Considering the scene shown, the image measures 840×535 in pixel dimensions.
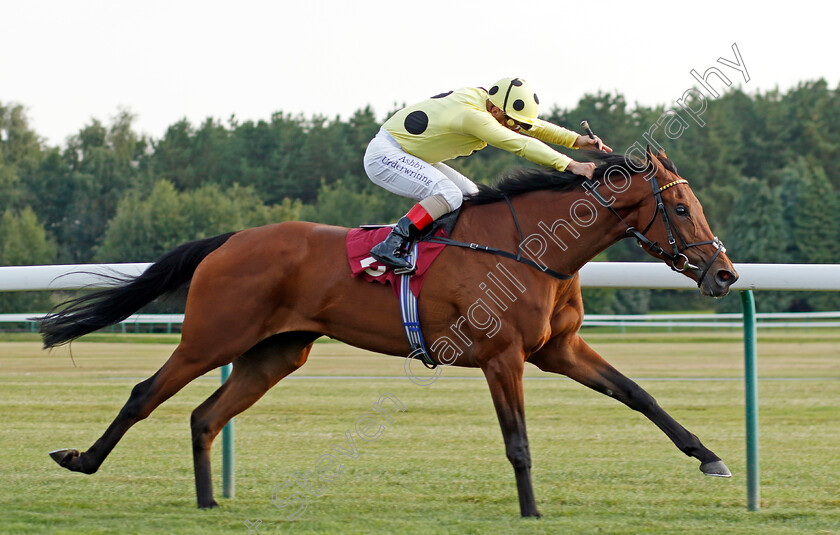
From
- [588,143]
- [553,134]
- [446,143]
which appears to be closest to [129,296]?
[446,143]

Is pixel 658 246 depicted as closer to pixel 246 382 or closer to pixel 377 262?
pixel 377 262

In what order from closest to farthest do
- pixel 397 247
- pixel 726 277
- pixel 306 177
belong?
1. pixel 726 277
2. pixel 397 247
3. pixel 306 177

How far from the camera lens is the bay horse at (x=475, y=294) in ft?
12.9

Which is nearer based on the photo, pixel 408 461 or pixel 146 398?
pixel 146 398

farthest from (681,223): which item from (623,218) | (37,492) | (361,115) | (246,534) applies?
(361,115)

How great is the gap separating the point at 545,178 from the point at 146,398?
204 centimetres

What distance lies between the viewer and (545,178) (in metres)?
4.24

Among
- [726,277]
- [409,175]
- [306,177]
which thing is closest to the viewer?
[726,277]

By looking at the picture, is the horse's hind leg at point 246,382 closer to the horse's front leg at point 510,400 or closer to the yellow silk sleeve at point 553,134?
the horse's front leg at point 510,400

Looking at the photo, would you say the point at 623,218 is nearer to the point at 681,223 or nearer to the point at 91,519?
the point at 681,223

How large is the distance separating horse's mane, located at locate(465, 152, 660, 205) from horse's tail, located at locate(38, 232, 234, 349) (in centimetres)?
125

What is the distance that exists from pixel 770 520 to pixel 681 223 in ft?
4.14

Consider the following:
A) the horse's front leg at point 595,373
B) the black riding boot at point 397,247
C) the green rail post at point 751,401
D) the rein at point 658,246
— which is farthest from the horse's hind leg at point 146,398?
the green rail post at point 751,401

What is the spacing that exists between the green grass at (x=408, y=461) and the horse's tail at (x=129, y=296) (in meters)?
0.78
